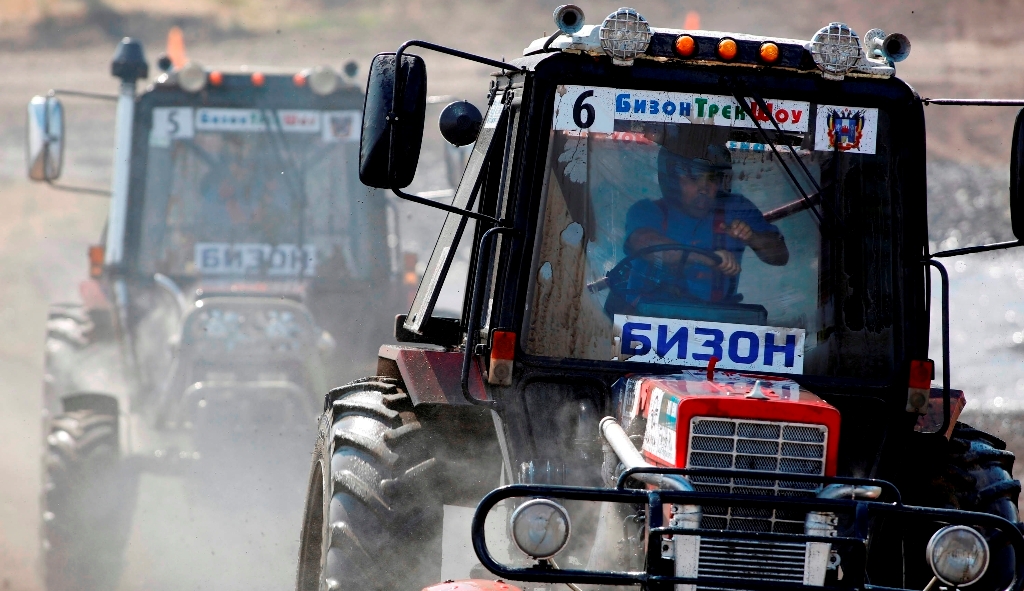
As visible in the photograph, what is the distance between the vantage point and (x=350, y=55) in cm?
2619

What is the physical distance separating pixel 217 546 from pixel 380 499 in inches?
177

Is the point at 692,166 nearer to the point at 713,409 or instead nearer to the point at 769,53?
the point at 769,53

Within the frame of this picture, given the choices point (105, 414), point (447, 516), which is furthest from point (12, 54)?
point (447, 516)

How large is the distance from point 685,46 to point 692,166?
42 centimetres

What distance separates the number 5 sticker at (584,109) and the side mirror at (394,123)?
0.63m

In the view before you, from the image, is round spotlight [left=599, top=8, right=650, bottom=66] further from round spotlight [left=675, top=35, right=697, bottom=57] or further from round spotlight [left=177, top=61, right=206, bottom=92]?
round spotlight [left=177, top=61, right=206, bottom=92]

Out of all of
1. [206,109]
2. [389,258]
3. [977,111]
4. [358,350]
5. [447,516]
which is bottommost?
[447,516]

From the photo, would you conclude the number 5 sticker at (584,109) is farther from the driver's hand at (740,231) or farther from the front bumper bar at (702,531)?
the front bumper bar at (702,531)

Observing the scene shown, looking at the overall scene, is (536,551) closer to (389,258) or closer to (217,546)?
A: (217,546)

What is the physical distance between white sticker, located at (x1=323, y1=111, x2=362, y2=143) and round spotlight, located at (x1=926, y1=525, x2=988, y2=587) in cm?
783

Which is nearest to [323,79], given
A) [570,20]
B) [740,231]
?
[570,20]

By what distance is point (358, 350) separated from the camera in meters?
11.0

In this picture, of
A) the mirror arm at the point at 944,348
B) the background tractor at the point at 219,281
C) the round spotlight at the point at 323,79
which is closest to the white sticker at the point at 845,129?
the mirror arm at the point at 944,348

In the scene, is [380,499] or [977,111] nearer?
[380,499]
